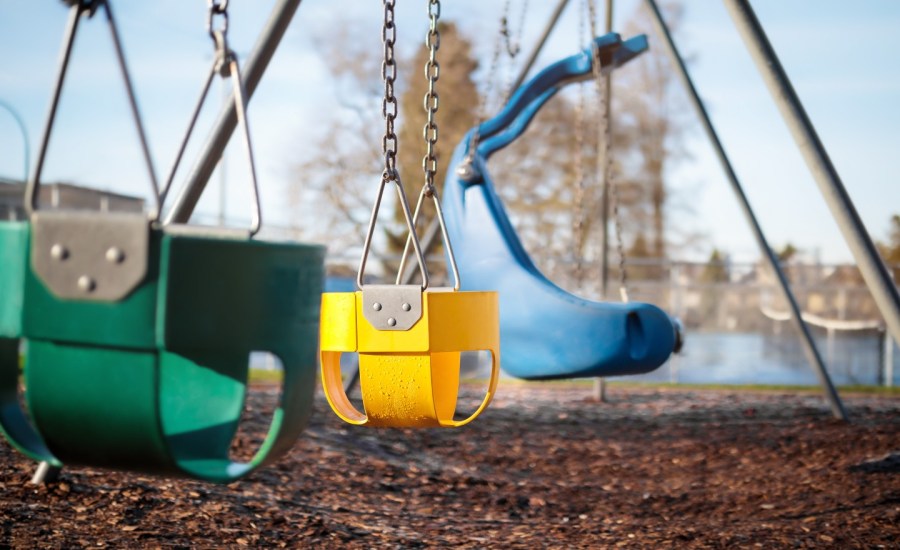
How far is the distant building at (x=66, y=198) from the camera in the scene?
19.0 meters

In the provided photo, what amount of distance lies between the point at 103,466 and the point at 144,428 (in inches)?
6.8

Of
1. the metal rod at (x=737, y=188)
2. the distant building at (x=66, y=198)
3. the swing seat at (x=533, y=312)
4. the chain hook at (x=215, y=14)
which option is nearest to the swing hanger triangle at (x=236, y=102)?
A: the chain hook at (x=215, y=14)

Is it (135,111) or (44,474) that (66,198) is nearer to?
(44,474)

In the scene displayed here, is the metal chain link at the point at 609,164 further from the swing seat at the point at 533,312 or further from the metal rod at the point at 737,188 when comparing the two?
the metal rod at the point at 737,188

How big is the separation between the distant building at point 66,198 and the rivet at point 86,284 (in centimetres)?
1711

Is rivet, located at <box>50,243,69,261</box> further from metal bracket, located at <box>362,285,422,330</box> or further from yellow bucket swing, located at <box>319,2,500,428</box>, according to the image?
metal bracket, located at <box>362,285,422,330</box>

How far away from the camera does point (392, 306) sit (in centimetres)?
236

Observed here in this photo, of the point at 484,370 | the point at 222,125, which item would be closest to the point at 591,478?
the point at 222,125

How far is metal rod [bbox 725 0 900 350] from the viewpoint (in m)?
3.79

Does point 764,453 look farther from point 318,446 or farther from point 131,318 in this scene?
point 131,318

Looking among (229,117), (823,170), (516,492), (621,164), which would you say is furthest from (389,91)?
(621,164)

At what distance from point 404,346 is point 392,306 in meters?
0.10

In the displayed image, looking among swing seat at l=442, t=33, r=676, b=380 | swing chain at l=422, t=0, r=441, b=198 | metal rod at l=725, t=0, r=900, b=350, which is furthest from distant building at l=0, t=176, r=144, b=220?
swing chain at l=422, t=0, r=441, b=198

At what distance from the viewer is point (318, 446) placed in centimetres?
525
